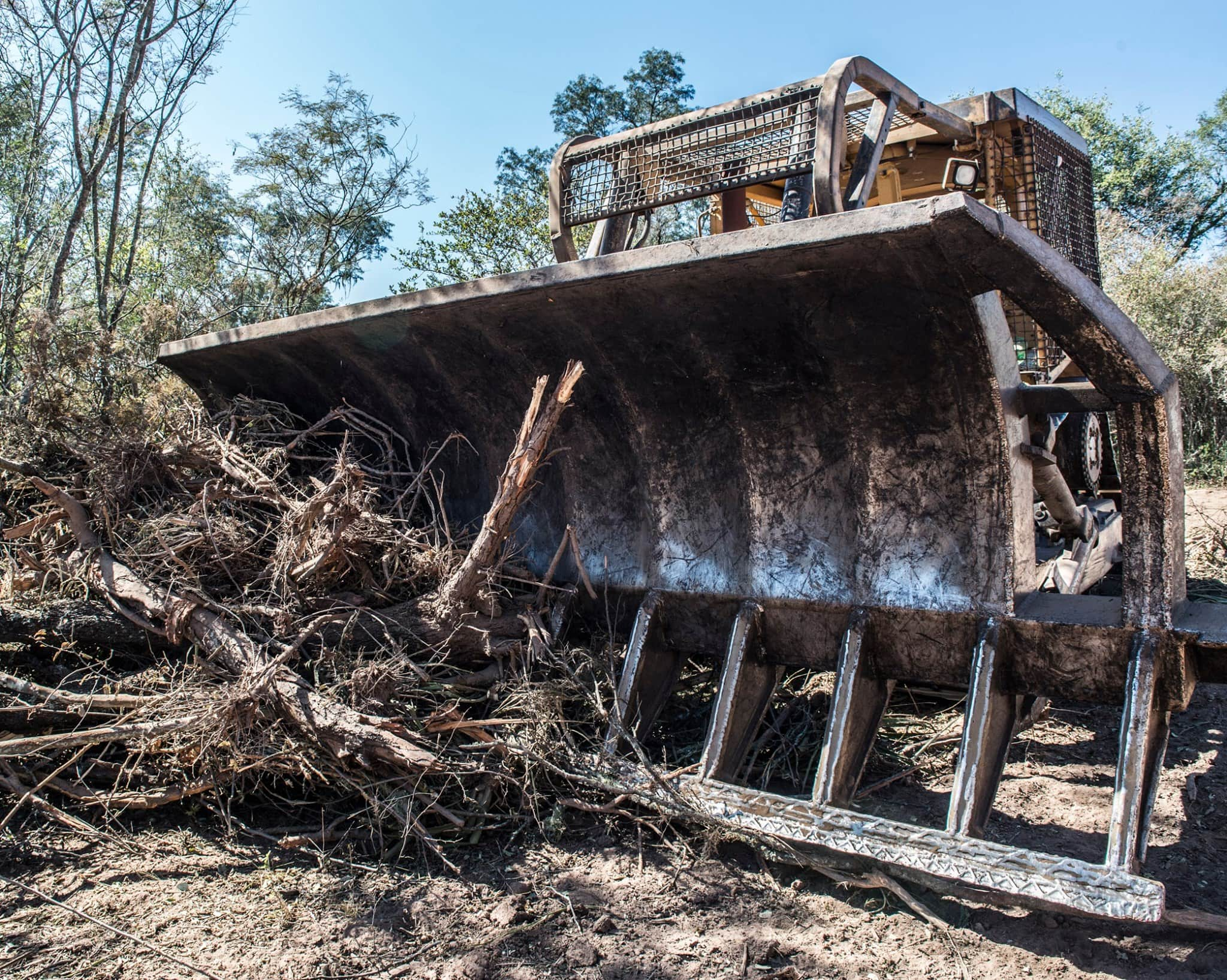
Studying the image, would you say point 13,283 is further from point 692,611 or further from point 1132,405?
point 1132,405

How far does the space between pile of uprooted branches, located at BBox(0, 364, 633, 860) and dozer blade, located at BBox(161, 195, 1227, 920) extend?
323mm

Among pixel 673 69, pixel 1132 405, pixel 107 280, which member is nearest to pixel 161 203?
pixel 107 280

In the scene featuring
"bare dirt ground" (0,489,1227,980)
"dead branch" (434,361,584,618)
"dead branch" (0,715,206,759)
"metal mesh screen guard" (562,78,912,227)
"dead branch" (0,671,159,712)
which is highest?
"metal mesh screen guard" (562,78,912,227)

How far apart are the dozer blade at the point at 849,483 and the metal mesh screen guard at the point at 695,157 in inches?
15.5

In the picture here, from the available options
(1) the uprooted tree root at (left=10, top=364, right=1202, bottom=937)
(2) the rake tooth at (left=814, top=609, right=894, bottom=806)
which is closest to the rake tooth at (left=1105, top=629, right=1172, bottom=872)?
(1) the uprooted tree root at (left=10, top=364, right=1202, bottom=937)

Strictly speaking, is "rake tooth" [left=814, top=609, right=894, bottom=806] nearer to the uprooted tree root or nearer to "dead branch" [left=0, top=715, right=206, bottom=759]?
the uprooted tree root

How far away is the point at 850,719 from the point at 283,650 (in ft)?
5.64

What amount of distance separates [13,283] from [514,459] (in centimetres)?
579

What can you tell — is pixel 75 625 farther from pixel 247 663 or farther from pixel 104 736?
pixel 247 663

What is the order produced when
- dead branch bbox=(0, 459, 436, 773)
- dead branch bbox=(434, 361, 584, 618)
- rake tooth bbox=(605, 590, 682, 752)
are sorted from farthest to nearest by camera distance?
1. rake tooth bbox=(605, 590, 682, 752)
2. dead branch bbox=(434, 361, 584, 618)
3. dead branch bbox=(0, 459, 436, 773)

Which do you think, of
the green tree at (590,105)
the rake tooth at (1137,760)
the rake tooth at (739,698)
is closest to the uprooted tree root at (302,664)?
the rake tooth at (739,698)

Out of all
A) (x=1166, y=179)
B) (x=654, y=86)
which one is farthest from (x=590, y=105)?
(x=1166, y=179)

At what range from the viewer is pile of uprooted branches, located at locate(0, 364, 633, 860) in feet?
9.20

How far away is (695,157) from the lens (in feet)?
9.96
